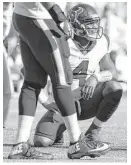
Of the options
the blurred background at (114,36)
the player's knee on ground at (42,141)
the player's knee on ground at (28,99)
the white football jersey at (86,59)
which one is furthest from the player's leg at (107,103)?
the blurred background at (114,36)

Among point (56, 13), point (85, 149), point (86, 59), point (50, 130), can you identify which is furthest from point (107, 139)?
point (56, 13)

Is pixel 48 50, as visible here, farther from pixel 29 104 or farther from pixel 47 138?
pixel 47 138

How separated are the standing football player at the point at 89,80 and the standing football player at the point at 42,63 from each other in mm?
705

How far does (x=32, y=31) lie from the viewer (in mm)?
4945

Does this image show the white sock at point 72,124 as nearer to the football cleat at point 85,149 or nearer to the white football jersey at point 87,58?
the football cleat at point 85,149

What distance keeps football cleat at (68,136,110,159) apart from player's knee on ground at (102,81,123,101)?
0.56 m

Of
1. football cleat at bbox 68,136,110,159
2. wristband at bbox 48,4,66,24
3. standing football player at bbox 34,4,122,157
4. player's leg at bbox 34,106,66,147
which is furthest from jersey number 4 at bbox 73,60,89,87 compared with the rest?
wristband at bbox 48,4,66,24

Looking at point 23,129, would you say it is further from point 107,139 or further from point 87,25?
point 107,139

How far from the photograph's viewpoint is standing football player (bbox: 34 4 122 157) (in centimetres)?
580

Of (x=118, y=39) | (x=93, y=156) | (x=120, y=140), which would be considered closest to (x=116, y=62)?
(x=118, y=39)

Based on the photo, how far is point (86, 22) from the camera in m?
6.02

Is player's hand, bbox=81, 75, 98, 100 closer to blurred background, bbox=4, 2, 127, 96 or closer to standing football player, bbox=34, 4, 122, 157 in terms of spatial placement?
standing football player, bbox=34, 4, 122, 157

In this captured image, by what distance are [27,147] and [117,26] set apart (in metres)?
7.76

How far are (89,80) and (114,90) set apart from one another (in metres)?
0.23
